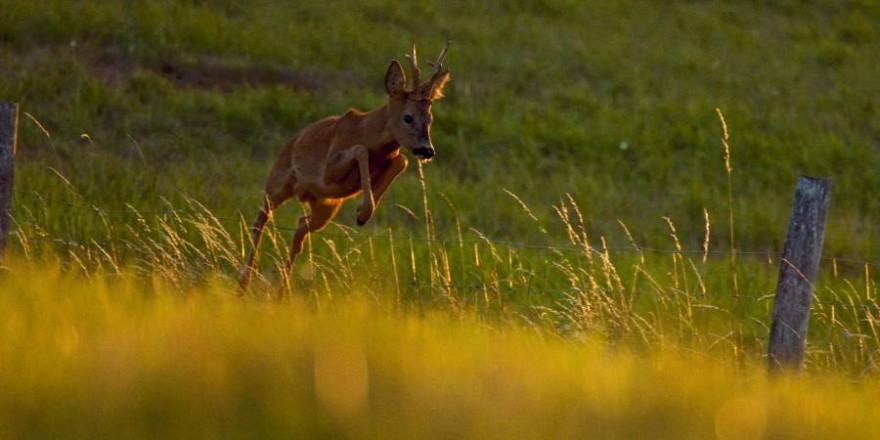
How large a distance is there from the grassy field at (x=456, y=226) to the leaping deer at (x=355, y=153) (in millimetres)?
282

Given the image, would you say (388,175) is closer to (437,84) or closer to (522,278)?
(437,84)

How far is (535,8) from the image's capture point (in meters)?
25.2

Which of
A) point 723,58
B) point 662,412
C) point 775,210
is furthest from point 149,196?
point 723,58

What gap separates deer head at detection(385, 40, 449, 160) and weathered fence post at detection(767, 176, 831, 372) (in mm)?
1943

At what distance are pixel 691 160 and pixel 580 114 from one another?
6.20 ft

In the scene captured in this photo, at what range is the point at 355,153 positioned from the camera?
7.95 m

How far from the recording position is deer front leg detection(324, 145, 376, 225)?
768cm

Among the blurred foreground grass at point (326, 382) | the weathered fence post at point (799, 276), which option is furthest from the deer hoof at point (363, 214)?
the weathered fence post at point (799, 276)

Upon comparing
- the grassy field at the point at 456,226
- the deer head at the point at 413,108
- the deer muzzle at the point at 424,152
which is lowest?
the grassy field at the point at 456,226

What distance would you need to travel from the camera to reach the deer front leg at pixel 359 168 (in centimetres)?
768

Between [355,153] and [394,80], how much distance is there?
643 mm

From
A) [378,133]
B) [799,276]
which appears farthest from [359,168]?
[799,276]

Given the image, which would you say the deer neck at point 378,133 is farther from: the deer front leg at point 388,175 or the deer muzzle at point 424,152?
the deer muzzle at point 424,152

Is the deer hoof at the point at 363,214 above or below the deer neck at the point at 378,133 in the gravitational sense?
below
